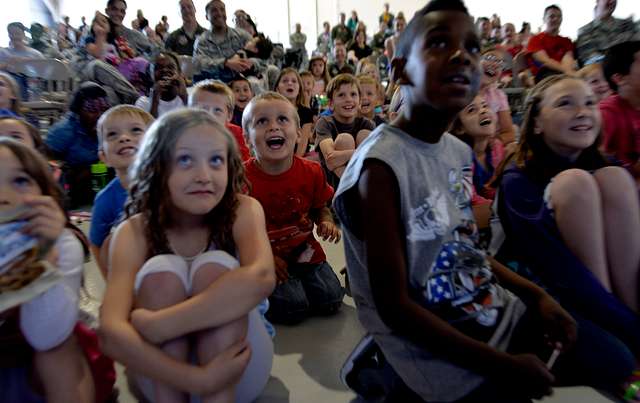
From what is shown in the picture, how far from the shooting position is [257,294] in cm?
102

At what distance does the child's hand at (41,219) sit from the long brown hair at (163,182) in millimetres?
180

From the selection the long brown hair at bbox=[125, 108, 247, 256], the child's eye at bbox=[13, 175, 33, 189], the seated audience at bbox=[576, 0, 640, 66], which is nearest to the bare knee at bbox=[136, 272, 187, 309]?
the long brown hair at bbox=[125, 108, 247, 256]

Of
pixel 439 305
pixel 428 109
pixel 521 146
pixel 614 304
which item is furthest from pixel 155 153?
pixel 614 304

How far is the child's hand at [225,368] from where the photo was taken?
0.95m

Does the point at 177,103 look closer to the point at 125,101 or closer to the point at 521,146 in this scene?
the point at 125,101

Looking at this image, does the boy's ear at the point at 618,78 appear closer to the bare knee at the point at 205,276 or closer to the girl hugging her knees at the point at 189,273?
the girl hugging her knees at the point at 189,273

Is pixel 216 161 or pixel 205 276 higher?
pixel 216 161

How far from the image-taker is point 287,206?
1797 mm

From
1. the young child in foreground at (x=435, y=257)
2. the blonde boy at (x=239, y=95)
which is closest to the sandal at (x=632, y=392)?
the young child in foreground at (x=435, y=257)

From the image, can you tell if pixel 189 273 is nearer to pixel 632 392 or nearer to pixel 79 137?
pixel 632 392

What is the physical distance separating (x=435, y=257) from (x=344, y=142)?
1.62 metres

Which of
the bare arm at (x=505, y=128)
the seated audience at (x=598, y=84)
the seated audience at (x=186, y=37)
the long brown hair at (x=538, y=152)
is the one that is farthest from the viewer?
the seated audience at (x=186, y=37)

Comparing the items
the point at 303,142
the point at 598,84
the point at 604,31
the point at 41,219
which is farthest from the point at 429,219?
the point at 604,31

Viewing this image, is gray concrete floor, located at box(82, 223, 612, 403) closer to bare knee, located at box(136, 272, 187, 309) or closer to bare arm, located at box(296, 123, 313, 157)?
bare knee, located at box(136, 272, 187, 309)
